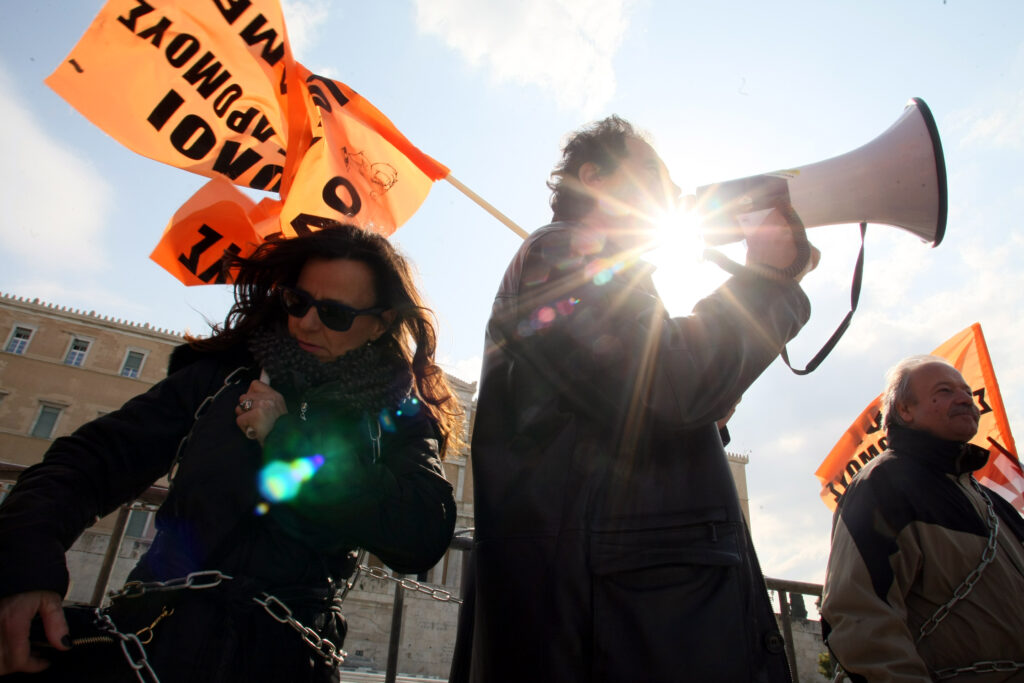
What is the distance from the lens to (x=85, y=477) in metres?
1.50

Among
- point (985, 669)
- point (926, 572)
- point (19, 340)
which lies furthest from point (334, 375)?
point (19, 340)

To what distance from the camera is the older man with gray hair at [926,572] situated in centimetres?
216

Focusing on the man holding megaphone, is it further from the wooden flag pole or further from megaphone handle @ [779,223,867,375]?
the wooden flag pole

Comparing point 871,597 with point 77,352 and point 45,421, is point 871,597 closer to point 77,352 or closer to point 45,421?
point 45,421

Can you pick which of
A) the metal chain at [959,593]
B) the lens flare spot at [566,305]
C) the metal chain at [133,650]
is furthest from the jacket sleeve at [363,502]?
the metal chain at [959,593]

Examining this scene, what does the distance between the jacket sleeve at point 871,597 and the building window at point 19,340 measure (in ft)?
122

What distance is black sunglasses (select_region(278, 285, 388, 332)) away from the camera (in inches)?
80.0

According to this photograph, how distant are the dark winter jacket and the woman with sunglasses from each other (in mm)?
1614

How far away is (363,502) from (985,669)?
7.47 ft

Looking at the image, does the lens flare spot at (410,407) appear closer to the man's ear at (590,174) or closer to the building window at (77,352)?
the man's ear at (590,174)

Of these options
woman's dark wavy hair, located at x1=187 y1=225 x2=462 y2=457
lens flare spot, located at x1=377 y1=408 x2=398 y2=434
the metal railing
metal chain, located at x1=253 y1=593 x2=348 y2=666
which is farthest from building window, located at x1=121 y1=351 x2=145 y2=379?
metal chain, located at x1=253 y1=593 x2=348 y2=666

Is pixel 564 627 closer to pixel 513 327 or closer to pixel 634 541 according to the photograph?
pixel 634 541

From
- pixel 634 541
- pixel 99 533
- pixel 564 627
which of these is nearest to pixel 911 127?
pixel 634 541

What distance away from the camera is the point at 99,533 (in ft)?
87.6
